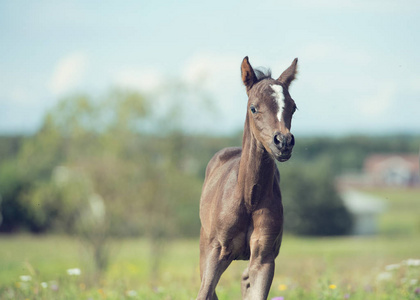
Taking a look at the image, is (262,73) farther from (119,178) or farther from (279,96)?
(119,178)

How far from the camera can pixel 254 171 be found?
16.3 ft

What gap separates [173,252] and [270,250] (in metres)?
30.1

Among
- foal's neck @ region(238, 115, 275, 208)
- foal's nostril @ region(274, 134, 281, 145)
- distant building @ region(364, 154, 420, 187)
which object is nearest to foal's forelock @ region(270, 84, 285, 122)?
foal's nostril @ region(274, 134, 281, 145)

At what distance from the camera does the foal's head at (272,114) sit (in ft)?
14.1

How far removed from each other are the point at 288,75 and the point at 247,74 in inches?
15.2

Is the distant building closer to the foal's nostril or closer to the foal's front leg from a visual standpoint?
the foal's front leg

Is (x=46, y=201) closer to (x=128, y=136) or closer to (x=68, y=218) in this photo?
(x=68, y=218)

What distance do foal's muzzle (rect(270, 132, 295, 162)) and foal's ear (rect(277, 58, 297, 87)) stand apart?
2.77 ft

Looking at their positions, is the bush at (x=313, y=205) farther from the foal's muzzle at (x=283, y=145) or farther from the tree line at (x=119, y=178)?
the foal's muzzle at (x=283, y=145)

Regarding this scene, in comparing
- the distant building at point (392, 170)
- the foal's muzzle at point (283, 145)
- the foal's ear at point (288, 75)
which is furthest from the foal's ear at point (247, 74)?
the distant building at point (392, 170)

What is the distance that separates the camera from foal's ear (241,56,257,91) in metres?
4.89

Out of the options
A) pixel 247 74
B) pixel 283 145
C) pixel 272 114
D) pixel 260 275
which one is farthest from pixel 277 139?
pixel 260 275

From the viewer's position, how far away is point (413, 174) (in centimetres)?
9369

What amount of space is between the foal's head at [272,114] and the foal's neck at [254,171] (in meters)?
0.15
